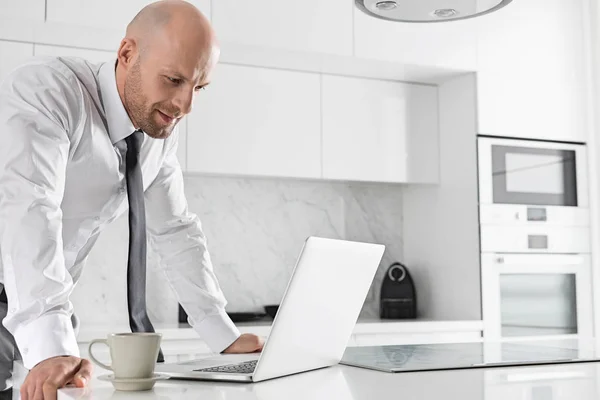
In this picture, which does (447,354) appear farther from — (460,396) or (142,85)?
(142,85)

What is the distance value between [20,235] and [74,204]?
0.42 m

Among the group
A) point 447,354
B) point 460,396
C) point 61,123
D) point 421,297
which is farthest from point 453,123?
point 460,396

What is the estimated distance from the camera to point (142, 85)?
5.46 ft

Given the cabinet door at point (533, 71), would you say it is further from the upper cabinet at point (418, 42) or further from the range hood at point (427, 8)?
the range hood at point (427, 8)

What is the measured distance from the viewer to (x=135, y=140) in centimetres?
175

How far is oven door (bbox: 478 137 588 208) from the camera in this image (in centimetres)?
360

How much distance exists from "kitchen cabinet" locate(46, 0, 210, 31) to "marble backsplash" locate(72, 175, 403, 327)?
78 cm

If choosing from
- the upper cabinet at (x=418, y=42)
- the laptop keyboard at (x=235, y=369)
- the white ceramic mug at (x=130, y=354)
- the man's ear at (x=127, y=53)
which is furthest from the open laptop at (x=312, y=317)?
the upper cabinet at (x=418, y=42)

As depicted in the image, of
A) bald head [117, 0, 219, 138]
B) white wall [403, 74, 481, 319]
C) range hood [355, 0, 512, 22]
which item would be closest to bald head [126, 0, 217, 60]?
bald head [117, 0, 219, 138]

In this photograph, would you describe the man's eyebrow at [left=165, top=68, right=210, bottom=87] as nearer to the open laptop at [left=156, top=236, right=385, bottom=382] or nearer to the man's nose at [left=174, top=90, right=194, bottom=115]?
the man's nose at [left=174, top=90, right=194, bottom=115]

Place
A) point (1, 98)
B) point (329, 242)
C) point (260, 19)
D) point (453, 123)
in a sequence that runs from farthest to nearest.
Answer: point (453, 123)
point (260, 19)
point (1, 98)
point (329, 242)

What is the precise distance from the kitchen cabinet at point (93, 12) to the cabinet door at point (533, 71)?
159 cm

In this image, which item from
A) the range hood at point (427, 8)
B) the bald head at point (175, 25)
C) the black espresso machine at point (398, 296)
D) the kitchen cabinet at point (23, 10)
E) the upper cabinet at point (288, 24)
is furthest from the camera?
the black espresso machine at point (398, 296)

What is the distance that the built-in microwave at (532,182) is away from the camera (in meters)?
3.59
